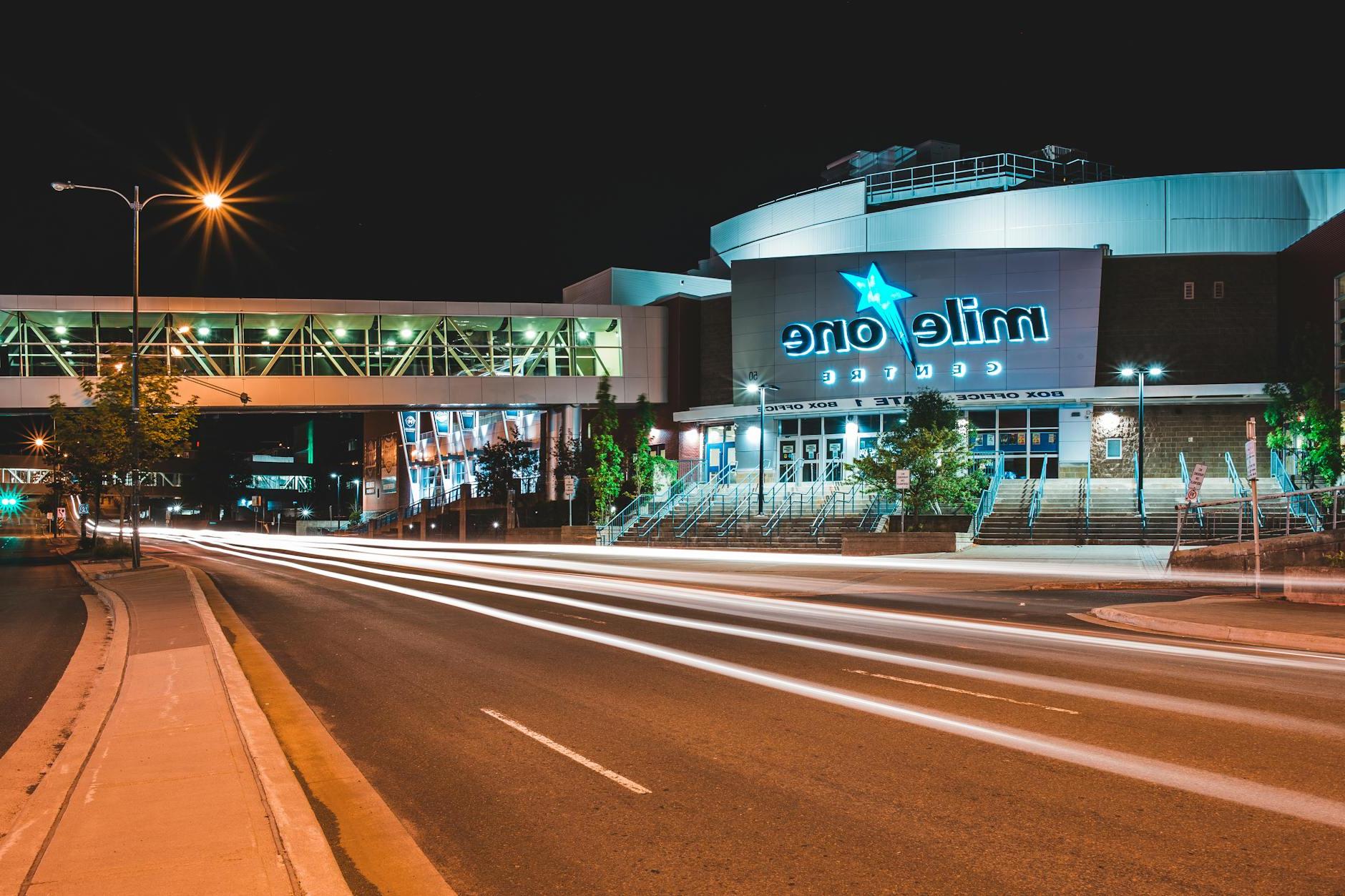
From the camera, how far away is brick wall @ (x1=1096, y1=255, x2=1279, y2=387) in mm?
42031

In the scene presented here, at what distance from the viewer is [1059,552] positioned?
31.6 metres

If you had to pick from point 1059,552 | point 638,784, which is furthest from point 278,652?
point 1059,552

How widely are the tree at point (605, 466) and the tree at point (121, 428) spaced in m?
16.9

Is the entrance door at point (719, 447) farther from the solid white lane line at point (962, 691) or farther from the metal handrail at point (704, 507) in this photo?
the solid white lane line at point (962, 691)

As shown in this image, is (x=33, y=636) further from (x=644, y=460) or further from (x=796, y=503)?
(x=644, y=460)

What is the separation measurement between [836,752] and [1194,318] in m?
41.6

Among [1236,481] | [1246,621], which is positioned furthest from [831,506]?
[1246,621]

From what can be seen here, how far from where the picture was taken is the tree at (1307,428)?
111 feet

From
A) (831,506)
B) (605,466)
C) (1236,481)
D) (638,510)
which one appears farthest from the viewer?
(605,466)

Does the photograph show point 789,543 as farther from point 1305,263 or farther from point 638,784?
point 638,784

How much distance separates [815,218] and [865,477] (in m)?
25.0

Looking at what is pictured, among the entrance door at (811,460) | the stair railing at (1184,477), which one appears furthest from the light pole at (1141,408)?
the entrance door at (811,460)

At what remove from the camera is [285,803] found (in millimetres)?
5801

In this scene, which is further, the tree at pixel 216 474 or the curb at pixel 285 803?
the tree at pixel 216 474
